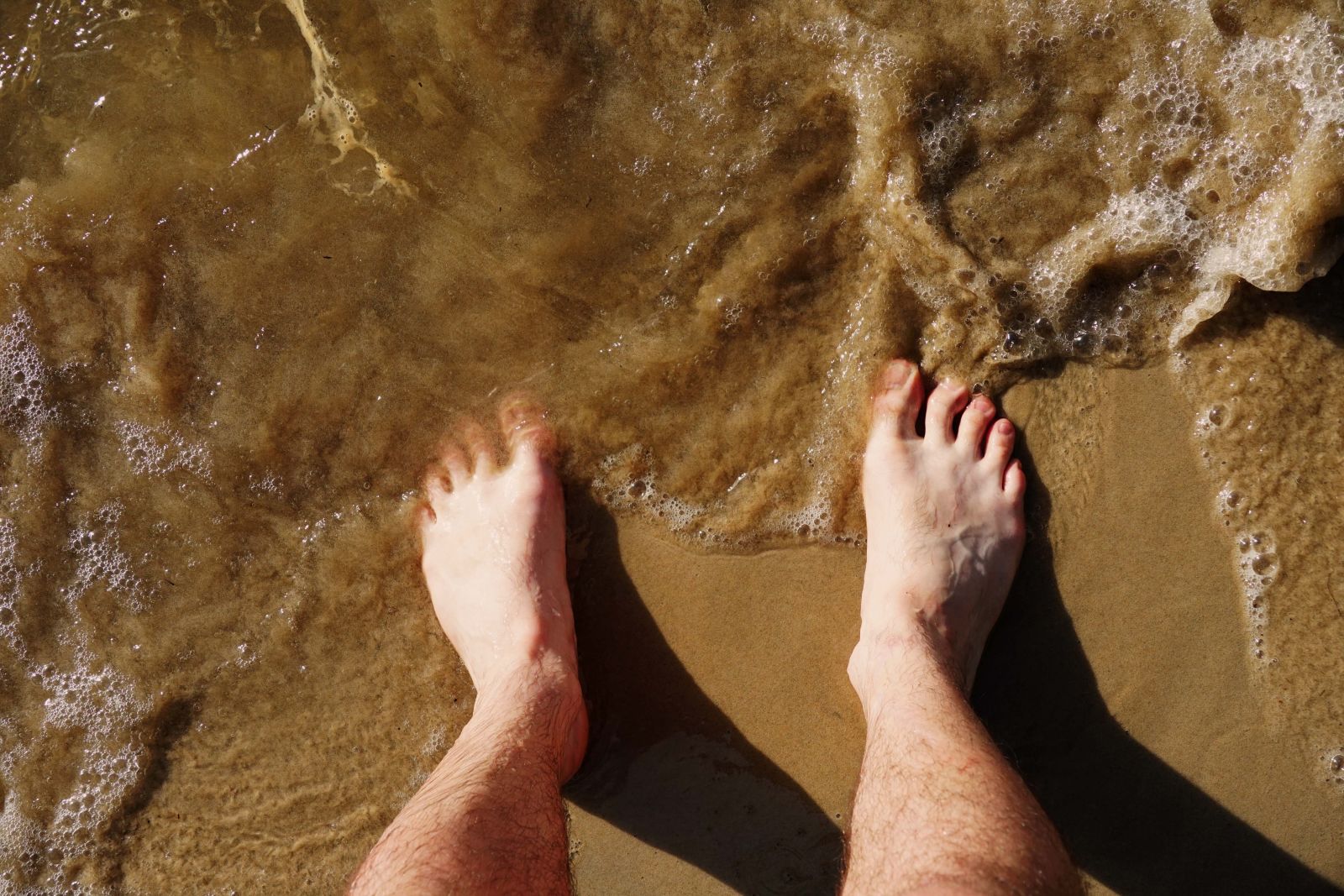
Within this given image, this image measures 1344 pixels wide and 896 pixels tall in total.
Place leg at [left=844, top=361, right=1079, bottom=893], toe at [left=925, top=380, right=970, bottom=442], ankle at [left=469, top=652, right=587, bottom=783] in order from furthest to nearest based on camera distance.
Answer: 1. toe at [left=925, top=380, right=970, bottom=442]
2. ankle at [left=469, top=652, right=587, bottom=783]
3. leg at [left=844, top=361, right=1079, bottom=893]

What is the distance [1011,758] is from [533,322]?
1.55 m

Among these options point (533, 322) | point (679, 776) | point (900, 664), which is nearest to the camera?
point (900, 664)

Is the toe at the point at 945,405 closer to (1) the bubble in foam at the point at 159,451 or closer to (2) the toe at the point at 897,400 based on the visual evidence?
(2) the toe at the point at 897,400

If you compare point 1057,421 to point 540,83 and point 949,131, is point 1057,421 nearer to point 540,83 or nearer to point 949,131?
point 949,131

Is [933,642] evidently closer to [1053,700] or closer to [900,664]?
[900,664]

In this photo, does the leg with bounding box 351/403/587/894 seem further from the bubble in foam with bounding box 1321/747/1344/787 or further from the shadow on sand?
the bubble in foam with bounding box 1321/747/1344/787

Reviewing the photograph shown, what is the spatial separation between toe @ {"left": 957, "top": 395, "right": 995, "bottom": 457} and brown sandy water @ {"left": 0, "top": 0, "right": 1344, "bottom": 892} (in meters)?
0.06

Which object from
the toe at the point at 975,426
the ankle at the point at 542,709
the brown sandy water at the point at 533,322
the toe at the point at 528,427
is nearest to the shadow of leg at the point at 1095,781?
the brown sandy water at the point at 533,322

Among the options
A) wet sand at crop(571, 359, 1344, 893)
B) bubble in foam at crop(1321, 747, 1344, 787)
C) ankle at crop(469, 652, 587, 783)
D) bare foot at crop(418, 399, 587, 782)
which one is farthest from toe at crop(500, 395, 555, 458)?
bubble in foam at crop(1321, 747, 1344, 787)

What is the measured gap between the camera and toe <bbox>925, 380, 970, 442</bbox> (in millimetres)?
2283

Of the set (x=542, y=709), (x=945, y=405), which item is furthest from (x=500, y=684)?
(x=945, y=405)

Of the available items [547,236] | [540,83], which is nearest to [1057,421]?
[547,236]

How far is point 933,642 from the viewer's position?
7.02 ft

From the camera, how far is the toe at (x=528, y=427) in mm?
2340
